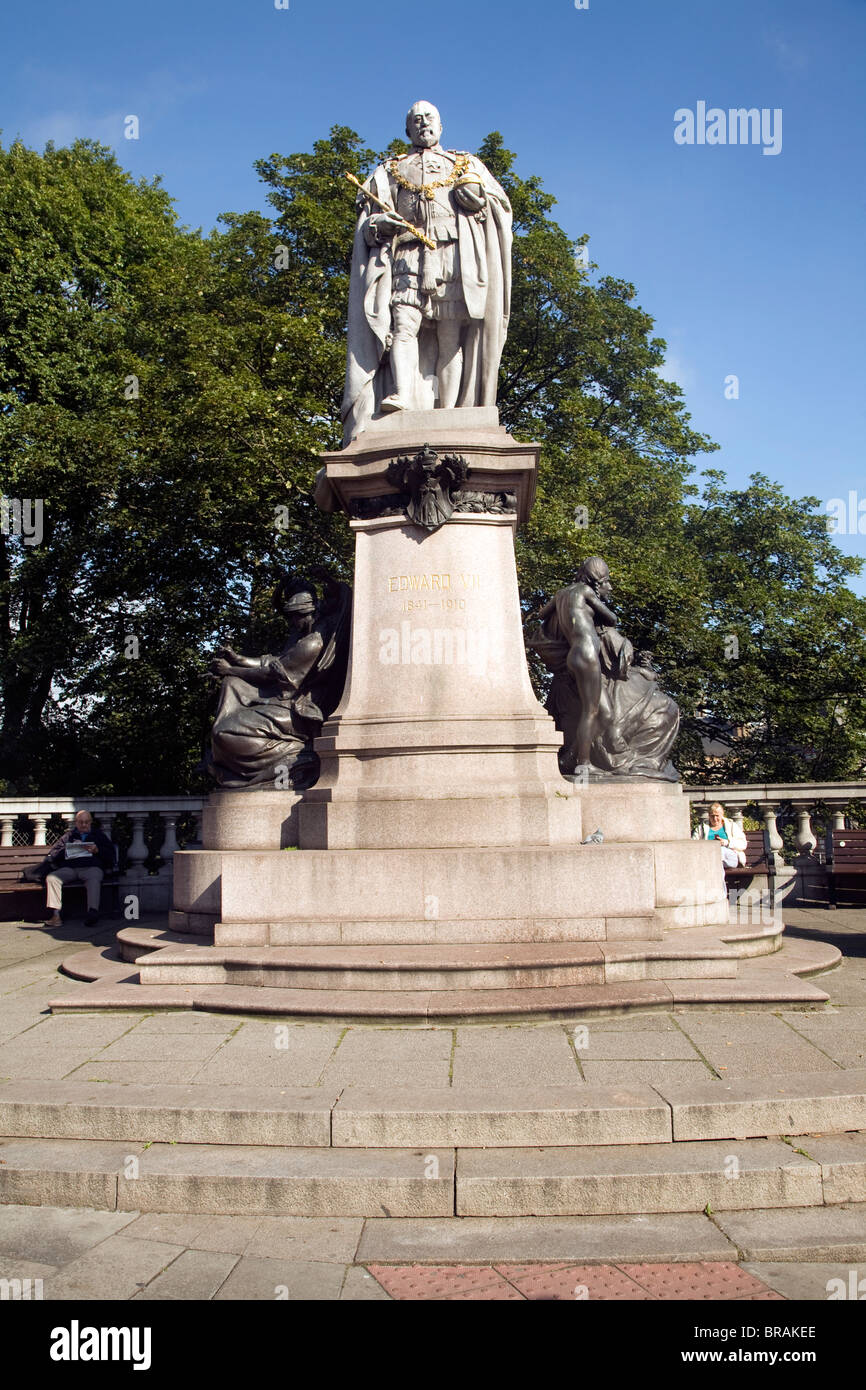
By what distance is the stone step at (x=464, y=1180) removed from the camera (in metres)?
4.36

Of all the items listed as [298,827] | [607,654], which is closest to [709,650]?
[607,654]

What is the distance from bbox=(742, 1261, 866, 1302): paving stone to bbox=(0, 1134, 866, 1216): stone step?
486mm

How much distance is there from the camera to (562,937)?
7.39m

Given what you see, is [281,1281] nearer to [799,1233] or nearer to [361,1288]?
[361,1288]

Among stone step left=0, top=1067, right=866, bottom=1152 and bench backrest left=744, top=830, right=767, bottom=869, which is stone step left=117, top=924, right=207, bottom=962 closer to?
stone step left=0, top=1067, right=866, bottom=1152

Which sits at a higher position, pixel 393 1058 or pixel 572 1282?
pixel 393 1058

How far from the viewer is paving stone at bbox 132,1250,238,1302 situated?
12.1ft

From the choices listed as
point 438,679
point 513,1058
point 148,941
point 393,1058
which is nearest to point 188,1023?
point 393,1058

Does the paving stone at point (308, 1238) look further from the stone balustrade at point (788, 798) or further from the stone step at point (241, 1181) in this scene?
the stone balustrade at point (788, 798)

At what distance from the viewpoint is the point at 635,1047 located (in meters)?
5.75

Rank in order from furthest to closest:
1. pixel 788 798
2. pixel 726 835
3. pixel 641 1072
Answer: pixel 788 798, pixel 726 835, pixel 641 1072

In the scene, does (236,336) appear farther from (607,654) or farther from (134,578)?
(607,654)

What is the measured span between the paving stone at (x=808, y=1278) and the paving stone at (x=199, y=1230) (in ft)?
6.16

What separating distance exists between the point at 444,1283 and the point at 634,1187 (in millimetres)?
964
